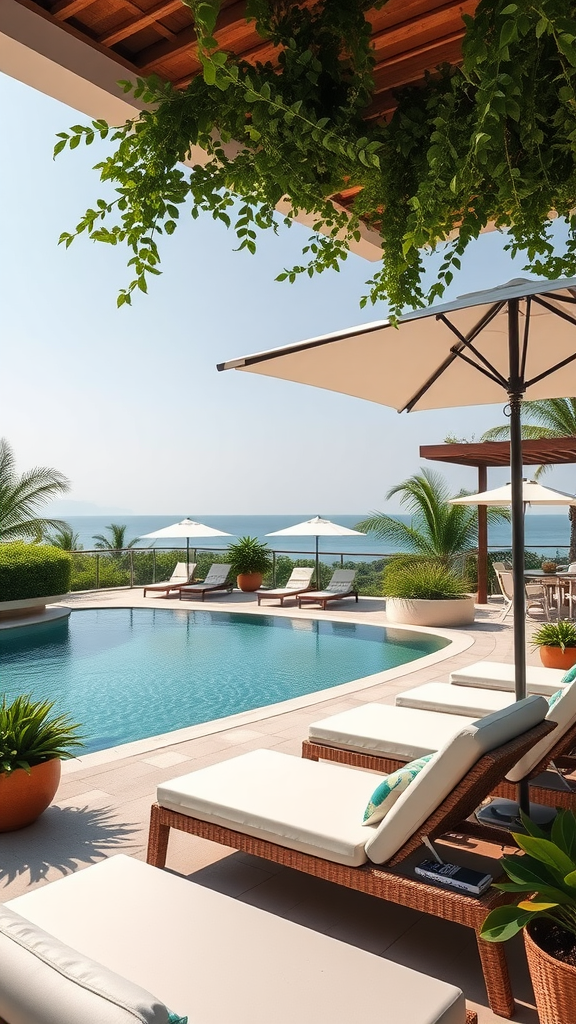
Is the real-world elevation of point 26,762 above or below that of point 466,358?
below

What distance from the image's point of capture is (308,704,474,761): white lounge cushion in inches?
155

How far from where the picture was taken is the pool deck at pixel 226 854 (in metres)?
2.76

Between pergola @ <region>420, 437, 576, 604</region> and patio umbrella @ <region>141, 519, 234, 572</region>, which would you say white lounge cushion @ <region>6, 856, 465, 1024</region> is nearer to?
pergola @ <region>420, 437, 576, 604</region>

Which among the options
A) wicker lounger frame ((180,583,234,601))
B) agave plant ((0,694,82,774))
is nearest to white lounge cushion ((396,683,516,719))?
agave plant ((0,694,82,774))

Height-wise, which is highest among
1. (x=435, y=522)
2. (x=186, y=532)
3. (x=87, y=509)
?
(x=87, y=509)

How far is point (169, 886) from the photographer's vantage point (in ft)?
8.04

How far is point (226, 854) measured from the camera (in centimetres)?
361

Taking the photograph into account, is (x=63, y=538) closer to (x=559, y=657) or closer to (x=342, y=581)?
(x=342, y=581)

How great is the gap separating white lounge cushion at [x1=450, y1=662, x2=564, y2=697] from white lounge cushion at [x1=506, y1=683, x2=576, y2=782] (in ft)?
6.18

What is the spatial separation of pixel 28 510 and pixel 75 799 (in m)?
16.9

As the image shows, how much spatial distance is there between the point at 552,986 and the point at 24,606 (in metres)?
13.3

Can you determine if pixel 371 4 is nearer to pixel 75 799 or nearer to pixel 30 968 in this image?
pixel 30 968

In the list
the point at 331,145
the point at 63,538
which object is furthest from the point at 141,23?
the point at 63,538

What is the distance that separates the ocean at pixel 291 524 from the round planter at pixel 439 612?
37.9 meters
